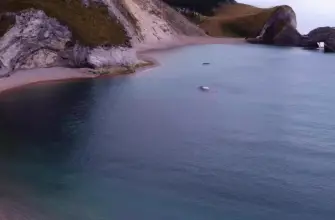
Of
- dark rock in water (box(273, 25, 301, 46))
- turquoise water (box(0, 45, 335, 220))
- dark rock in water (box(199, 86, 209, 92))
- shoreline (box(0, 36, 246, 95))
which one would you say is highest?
dark rock in water (box(273, 25, 301, 46))

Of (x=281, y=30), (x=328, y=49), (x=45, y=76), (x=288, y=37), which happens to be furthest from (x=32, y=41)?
(x=288, y=37)

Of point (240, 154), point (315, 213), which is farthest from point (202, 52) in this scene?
point (315, 213)

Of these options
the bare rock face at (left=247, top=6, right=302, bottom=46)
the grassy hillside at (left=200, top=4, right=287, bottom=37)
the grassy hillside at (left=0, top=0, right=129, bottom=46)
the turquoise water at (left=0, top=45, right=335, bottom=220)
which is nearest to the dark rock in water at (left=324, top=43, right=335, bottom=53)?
the bare rock face at (left=247, top=6, right=302, bottom=46)

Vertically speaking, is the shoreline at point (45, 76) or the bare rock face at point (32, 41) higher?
the bare rock face at point (32, 41)

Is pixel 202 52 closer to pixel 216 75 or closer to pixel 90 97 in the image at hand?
pixel 216 75

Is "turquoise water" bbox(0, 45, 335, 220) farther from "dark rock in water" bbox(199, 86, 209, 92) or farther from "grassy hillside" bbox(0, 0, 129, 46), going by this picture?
"grassy hillside" bbox(0, 0, 129, 46)

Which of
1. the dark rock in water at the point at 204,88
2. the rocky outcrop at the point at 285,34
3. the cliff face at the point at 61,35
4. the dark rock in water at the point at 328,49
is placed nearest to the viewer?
the cliff face at the point at 61,35

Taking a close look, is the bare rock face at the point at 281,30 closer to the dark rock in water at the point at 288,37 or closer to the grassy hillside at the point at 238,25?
the dark rock in water at the point at 288,37

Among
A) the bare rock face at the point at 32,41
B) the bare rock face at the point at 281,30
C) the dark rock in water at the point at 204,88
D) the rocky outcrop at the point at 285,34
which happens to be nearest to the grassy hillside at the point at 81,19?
the bare rock face at the point at 32,41
